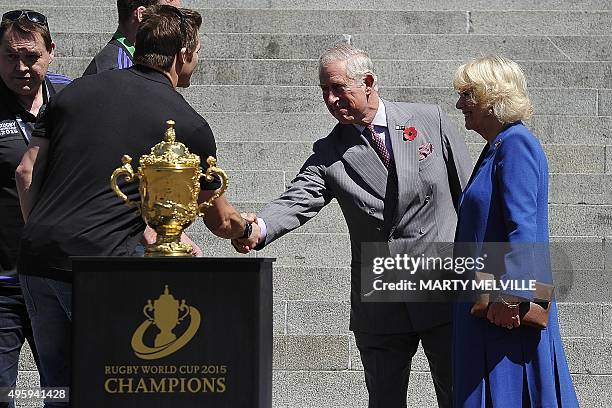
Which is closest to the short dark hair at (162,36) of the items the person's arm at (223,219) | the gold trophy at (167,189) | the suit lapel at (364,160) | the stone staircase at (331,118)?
the gold trophy at (167,189)

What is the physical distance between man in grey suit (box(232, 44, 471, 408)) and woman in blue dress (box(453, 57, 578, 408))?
0.49 m

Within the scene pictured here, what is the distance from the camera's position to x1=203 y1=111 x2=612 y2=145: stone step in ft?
27.6

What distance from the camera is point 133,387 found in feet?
13.6

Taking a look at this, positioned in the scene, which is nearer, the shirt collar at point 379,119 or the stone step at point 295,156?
the shirt collar at point 379,119

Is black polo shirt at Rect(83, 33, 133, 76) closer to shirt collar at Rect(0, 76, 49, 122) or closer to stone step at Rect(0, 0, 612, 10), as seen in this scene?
shirt collar at Rect(0, 76, 49, 122)

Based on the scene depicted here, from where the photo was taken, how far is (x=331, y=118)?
8508 millimetres

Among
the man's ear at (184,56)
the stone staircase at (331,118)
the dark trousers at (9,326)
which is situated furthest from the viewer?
the stone staircase at (331,118)

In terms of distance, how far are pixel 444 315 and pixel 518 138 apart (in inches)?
36.3

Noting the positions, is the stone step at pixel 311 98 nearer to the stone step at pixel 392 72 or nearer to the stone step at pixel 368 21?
the stone step at pixel 392 72

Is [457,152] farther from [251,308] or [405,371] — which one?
[251,308]

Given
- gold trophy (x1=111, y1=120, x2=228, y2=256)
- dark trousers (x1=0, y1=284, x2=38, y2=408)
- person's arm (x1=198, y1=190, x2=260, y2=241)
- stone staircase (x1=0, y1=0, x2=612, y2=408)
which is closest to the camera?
gold trophy (x1=111, y1=120, x2=228, y2=256)

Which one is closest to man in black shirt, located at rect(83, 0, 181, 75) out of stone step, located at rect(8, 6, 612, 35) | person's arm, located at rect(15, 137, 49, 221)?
person's arm, located at rect(15, 137, 49, 221)

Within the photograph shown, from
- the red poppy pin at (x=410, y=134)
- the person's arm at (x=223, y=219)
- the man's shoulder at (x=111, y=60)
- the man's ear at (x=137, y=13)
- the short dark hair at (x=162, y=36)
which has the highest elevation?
the man's ear at (x=137, y=13)

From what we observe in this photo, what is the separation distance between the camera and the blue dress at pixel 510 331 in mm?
4598
